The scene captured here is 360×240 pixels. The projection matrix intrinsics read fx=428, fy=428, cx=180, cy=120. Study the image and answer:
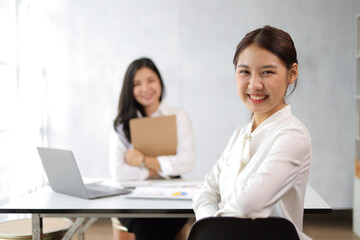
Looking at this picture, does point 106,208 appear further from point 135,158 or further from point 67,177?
point 135,158

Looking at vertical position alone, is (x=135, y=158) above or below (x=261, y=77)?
below

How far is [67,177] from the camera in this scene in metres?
2.00

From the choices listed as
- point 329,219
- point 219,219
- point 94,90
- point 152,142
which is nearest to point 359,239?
point 329,219

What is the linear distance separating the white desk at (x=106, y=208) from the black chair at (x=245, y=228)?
57 cm

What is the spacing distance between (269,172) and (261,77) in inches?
12.7

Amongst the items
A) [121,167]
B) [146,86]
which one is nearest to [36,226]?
[121,167]

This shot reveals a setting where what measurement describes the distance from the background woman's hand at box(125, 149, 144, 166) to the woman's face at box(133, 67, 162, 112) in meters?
0.38

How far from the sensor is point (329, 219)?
171 inches

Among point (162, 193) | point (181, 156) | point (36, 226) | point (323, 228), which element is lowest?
point (323, 228)


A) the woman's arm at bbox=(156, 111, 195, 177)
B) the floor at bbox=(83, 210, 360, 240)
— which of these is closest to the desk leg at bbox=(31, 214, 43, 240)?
the woman's arm at bbox=(156, 111, 195, 177)

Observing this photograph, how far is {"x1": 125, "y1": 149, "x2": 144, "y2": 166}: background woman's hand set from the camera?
2490mm

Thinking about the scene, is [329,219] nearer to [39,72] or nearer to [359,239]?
[359,239]

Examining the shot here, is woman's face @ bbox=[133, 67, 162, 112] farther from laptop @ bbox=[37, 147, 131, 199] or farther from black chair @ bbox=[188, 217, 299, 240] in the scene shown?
black chair @ bbox=[188, 217, 299, 240]

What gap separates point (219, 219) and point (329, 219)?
3.53 m
